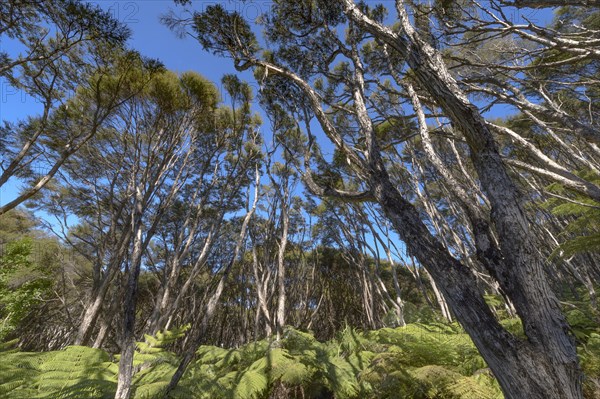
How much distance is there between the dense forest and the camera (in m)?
1.75

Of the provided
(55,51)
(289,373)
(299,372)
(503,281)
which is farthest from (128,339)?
(55,51)

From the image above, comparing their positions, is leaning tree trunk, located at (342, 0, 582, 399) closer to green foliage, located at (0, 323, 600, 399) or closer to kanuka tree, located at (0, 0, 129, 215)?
green foliage, located at (0, 323, 600, 399)

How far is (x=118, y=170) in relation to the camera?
29.6 ft

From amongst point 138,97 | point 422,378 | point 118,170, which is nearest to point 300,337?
point 422,378

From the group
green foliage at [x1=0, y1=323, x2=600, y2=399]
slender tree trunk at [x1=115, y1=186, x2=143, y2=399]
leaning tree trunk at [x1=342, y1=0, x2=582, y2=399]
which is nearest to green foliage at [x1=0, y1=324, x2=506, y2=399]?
green foliage at [x1=0, y1=323, x2=600, y2=399]

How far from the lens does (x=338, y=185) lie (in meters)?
11.2

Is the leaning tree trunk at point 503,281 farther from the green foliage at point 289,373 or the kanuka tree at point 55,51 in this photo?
the kanuka tree at point 55,51

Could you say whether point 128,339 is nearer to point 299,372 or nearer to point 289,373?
point 289,373

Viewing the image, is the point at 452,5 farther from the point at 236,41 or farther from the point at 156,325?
the point at 156,325

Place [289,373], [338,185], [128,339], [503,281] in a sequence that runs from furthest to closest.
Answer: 1. [338,185]
2. [289,373]
3. [128,339]
4. [503,281]

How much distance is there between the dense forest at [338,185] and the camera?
175 cm

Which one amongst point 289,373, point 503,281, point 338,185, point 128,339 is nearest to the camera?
point 503,281


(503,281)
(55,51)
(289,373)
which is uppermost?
(55,51)

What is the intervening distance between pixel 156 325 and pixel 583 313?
32.4ft
